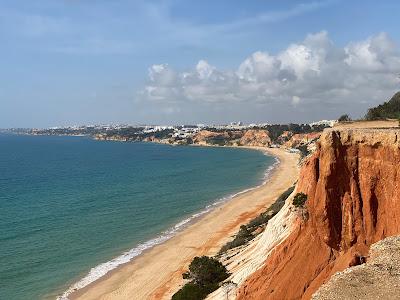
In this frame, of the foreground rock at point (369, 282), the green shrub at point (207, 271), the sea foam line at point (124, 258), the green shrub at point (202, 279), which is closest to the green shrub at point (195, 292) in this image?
the green shrub at point (202, 279)

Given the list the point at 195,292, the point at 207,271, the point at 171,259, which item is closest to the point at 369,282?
the point at 195,292

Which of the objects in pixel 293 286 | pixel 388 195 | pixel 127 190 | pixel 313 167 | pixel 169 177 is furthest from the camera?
pixel 169 177

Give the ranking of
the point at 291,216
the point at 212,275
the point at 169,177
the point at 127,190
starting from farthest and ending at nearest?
the point at 169,177
the point at 127,190
the point at 212,275
the point at 291,216

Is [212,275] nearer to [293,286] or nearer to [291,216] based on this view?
[291,216]

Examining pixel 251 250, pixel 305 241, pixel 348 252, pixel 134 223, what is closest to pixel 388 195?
pixel 348 252

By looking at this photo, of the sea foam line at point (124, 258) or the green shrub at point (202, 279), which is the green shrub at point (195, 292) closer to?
the green shrub at point (202, 279)

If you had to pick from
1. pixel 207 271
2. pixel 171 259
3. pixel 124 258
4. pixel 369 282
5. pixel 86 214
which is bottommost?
pixel 171 259

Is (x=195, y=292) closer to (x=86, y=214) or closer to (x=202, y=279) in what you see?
(x=202, y=279)
